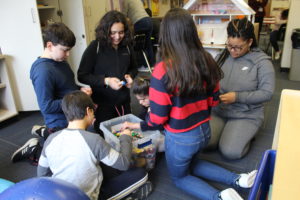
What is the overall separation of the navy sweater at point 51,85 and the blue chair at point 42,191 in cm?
77

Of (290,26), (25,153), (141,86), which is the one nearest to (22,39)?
(25,153)

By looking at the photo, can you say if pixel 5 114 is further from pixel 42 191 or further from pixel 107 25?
pixel 42 191

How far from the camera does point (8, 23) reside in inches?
103

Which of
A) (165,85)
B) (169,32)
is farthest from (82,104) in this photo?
(169,32)

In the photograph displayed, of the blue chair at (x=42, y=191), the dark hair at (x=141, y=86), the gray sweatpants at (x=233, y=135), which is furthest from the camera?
the gray sweatpants at (x=233, y=135)

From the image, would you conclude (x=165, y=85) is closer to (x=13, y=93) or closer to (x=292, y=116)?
(x=292, y=116)

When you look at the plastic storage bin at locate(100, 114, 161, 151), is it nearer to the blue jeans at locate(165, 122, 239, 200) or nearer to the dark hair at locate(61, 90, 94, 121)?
the blue jeans at locate(165, 122, 239, 200)

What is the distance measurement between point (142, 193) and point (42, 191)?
0.82 m

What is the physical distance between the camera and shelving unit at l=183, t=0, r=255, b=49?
276 centimetres

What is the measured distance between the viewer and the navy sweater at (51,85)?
1.63 m

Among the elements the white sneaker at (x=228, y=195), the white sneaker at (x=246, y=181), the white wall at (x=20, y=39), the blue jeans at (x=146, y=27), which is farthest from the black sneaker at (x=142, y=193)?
the blue jeans at (x=146, y=27)

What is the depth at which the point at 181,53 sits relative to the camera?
1217mm

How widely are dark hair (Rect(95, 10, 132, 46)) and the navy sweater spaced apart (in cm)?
35

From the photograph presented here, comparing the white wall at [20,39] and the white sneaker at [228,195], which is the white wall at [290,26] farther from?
the white wall at [20,39]
